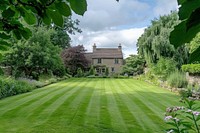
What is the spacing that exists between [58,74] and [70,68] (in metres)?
6.14

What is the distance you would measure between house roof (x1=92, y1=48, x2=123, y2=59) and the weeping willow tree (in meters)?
25.7

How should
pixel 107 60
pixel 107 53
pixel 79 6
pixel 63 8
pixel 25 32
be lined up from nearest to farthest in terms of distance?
pixel 79 6
pixel 63 8
pixel 25 32
pixel 107 60
pixel 107 53

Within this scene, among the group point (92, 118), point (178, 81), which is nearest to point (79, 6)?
point (92, 118)

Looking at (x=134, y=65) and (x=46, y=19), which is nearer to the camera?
(x=46, y=19)

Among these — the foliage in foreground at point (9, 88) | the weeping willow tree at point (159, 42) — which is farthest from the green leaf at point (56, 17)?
the weeping willow tree at point (159, 42)

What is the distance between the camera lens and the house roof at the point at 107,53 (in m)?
50.5

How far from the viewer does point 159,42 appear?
21.4m

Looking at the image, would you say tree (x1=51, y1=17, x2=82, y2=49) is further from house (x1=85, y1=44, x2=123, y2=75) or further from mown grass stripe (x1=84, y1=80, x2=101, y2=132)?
mown grass stripe (x1=84, y1=80, x2=101, y2=132)

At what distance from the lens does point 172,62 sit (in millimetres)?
21219

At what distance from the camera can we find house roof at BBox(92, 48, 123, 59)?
166ft

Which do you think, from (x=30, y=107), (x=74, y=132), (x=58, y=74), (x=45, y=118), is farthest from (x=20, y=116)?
(x=58, y=74)

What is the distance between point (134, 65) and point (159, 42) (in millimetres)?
19287

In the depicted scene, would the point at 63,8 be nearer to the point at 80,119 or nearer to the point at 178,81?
the point at 80,119

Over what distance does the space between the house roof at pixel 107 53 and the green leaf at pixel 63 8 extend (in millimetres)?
49313
